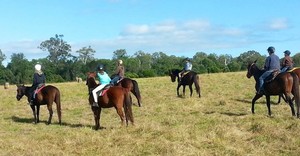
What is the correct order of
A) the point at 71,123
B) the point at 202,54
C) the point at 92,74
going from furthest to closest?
1. the point at 202,54
2. the point at 71,123
3. the point at 92,74

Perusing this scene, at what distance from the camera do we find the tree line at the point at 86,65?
69125 mm

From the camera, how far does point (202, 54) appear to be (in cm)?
12162

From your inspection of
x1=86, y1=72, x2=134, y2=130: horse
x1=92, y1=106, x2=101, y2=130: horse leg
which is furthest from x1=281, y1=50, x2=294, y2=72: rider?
x1=92, y1=106, x2=101, y2=130: horse leg

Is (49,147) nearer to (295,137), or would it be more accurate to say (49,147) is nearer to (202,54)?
(295,137)

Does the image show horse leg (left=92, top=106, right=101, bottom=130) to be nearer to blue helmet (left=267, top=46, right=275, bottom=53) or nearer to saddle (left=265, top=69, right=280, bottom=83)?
saddle (left=265, top=69, right=280, bottom=83)

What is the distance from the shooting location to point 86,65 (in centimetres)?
8100

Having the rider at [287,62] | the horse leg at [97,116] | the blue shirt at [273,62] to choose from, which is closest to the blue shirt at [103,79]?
the horse leg at [97,116]

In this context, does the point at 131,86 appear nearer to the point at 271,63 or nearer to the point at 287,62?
the point at 271,63

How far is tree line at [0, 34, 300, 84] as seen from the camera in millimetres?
69125

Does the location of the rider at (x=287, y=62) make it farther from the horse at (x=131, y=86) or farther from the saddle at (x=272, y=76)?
the horse at (x=131, y=86)

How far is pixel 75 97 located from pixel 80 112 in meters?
6.40

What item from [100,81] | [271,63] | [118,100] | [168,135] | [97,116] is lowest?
[168,135]

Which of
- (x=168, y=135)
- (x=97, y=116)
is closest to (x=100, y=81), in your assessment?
(x=97, y=116)

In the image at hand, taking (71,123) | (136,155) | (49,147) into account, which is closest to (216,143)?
(136,155)
